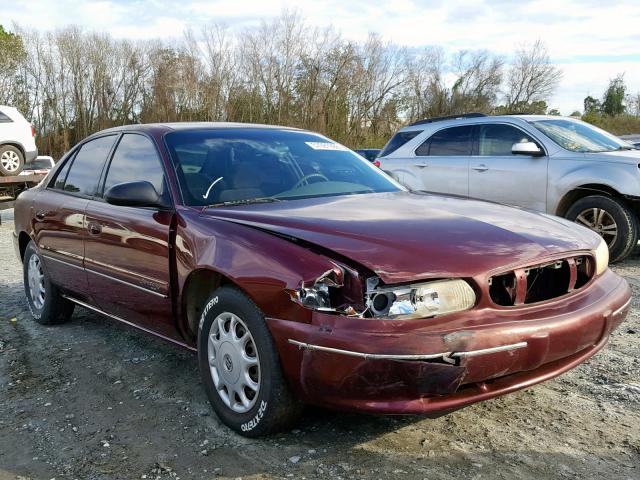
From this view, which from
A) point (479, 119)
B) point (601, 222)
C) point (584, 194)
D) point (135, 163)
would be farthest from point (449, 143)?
point (135, 163)

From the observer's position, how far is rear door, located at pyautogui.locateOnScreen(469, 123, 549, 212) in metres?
7.36

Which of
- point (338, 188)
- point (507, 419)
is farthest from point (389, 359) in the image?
point (338, 188)

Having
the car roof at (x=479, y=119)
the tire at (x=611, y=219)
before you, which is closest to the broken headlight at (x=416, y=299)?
the tire at (x=611, y=219)

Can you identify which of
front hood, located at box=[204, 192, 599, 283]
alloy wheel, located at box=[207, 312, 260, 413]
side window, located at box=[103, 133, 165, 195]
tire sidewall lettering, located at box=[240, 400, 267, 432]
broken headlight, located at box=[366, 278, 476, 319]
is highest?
side window, located at box=[103, 133, 165, 195]

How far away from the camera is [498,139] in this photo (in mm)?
7848

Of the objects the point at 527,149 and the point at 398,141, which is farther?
the point at 398,141

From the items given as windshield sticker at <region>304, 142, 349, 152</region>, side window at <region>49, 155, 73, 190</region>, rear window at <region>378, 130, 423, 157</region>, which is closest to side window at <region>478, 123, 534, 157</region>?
rear window at <region>378, 130, 423, 157</region>

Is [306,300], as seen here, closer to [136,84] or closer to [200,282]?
[200,282]

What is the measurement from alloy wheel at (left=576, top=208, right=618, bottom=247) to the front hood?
3773mm

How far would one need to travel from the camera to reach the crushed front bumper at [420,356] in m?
2.43

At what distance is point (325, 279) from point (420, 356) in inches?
19.2

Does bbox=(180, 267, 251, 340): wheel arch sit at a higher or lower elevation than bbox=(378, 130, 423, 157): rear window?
lower

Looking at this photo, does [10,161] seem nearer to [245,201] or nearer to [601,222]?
[601,222]

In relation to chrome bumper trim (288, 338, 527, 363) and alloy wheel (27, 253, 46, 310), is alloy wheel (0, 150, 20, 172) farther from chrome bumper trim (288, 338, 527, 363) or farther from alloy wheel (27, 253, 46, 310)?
chrome bumper trim (288, 338, 527, 363)
